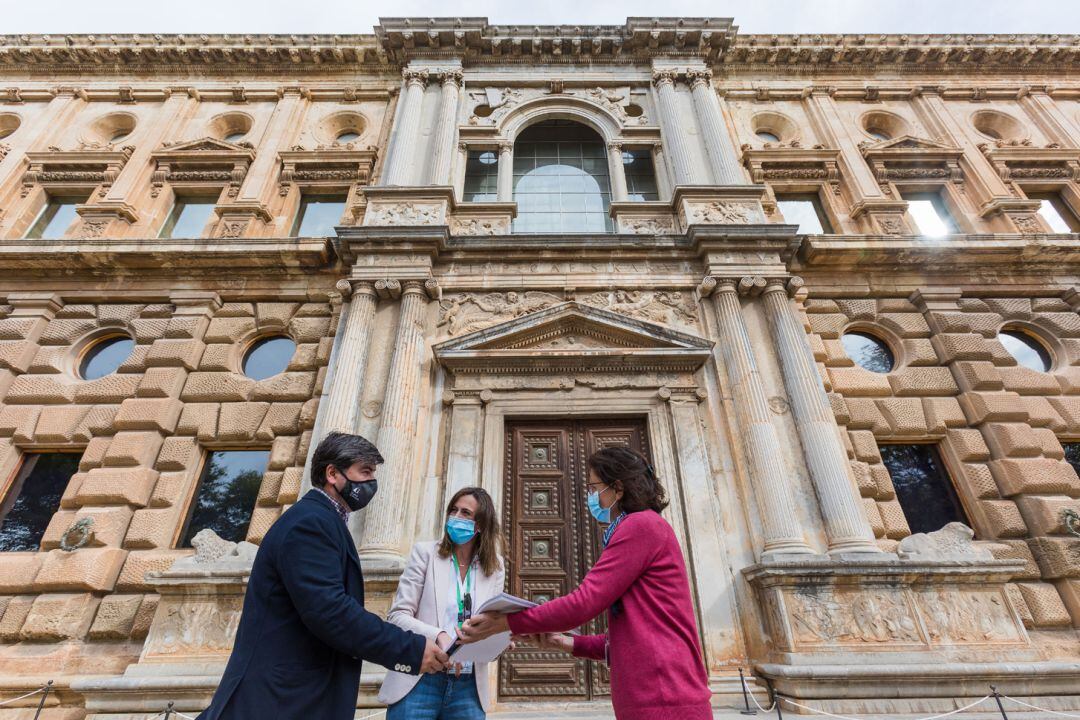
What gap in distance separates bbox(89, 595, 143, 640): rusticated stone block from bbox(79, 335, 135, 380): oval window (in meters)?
4.11

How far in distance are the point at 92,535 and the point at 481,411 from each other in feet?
18.9

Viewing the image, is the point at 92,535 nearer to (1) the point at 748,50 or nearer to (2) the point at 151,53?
(2) the point at 151,53

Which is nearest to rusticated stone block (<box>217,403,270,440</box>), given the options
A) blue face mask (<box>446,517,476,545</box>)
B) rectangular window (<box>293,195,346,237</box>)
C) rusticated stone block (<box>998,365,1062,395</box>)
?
rectangular window (<box>293,195,346,237</box>)

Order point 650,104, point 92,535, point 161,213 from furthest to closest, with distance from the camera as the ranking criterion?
point 650,104, point 161,213, point 92,535

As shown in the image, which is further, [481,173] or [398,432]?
[481,173]

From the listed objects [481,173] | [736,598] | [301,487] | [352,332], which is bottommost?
[736,598]

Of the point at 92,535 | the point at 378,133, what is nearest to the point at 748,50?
the point at 378,133

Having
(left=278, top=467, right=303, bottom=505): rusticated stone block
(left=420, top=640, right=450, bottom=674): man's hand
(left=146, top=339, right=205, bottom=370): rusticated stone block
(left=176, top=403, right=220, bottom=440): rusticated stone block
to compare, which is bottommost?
(left=420, top=640, right=450, bottom=674): man's hand

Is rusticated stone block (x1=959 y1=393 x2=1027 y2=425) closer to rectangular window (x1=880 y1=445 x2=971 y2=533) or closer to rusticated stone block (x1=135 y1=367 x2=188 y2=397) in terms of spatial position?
rectangular window (x1=880 y1=445 x2=971 y2=533)

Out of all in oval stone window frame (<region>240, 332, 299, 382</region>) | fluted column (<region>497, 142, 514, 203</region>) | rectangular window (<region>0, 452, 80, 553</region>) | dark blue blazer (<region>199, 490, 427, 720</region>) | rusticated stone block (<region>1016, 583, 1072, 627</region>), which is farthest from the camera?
fluted column (<region>497, 142, 514, 203</region>)

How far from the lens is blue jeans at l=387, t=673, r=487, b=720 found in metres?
2.97

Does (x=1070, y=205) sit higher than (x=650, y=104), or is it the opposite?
(x=650, y=104)

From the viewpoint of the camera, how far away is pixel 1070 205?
1170 cm

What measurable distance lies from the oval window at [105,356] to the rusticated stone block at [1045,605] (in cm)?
1476
